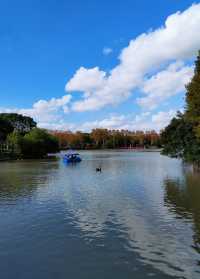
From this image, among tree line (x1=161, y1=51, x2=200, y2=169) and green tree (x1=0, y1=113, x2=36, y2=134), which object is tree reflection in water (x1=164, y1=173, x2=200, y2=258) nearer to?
tree line (x1=161, y1=51, x2=200, y2=169)

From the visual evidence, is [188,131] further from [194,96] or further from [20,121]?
[20,121]

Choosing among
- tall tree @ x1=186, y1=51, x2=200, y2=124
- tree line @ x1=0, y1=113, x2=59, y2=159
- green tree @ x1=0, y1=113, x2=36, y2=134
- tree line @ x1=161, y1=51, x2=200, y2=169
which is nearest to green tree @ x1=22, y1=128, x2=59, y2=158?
tree line @ x1=0, y1=113, x2=59, y2=159

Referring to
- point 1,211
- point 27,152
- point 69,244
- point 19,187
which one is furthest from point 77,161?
point 69,244

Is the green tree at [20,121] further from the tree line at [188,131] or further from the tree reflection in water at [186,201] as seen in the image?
the tree reflection in water at [186,201]

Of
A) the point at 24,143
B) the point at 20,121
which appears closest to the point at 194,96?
the point at 24,143

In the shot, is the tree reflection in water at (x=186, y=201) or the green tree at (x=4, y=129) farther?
the green tree at (x=4, y=129)

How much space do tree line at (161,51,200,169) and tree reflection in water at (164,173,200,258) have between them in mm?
8577

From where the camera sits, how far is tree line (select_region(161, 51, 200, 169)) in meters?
45.2

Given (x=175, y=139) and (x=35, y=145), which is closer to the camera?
(x=175, y=139)

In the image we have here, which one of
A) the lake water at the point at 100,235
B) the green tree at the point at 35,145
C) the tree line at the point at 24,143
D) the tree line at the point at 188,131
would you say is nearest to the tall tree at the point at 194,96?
the tree line at the point at 188,131

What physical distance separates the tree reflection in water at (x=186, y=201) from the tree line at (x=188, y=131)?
8.58m

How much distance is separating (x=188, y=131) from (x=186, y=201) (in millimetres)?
33491

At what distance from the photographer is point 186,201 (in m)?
29.6

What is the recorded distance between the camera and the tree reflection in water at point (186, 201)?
858 inches
